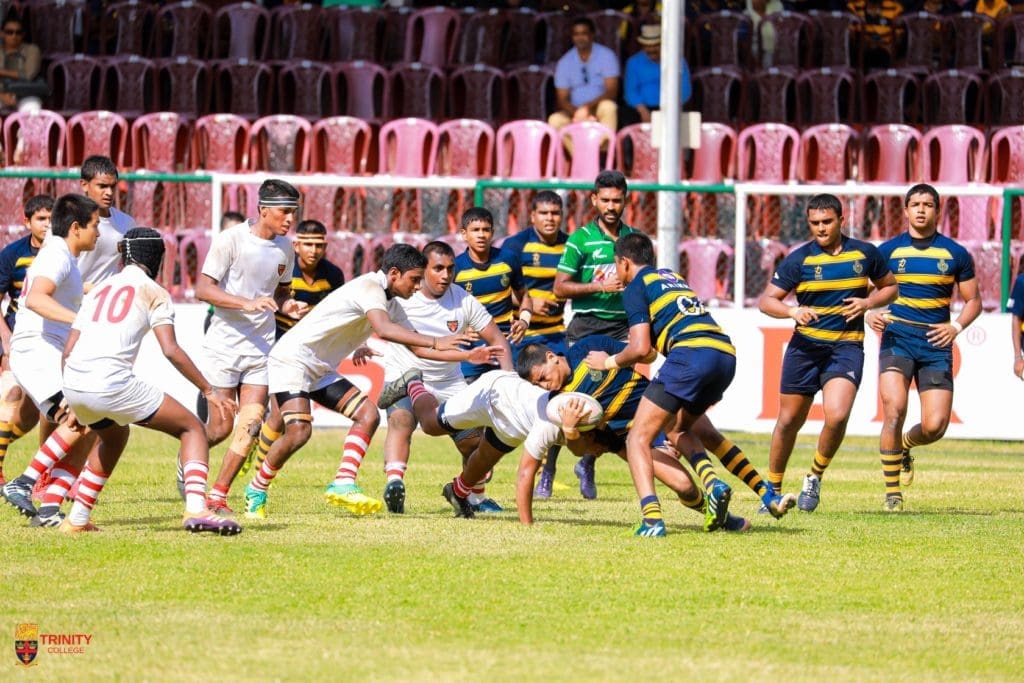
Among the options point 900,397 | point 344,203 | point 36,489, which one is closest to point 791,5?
point 344,203

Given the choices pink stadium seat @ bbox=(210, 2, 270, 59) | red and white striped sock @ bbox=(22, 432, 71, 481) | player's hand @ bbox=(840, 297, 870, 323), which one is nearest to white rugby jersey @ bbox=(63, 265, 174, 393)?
red and white striped sock @ bbox=(22, 432, 71, 481)

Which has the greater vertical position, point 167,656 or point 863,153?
point 863,153

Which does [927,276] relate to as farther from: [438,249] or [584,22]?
[584,22]

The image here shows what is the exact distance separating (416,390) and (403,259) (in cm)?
150

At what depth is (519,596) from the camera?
8.36 m

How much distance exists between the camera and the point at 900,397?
12344 millimetres

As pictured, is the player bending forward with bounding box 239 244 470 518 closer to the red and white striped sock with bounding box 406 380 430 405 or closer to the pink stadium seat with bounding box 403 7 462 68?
the red and white striped sock with bounding box 406 380 430 405

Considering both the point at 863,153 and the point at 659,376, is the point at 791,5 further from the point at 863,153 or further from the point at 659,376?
the point at 659,376

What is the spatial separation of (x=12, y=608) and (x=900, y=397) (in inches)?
262

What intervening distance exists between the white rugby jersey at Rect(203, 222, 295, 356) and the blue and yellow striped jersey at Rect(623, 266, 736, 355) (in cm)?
263

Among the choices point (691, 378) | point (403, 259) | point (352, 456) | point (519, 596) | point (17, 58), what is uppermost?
point (17, 58)

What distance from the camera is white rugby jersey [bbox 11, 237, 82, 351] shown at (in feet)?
33.8

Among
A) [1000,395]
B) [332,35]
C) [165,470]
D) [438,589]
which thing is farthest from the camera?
[332,35]

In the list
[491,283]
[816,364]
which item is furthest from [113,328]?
[816,364]
